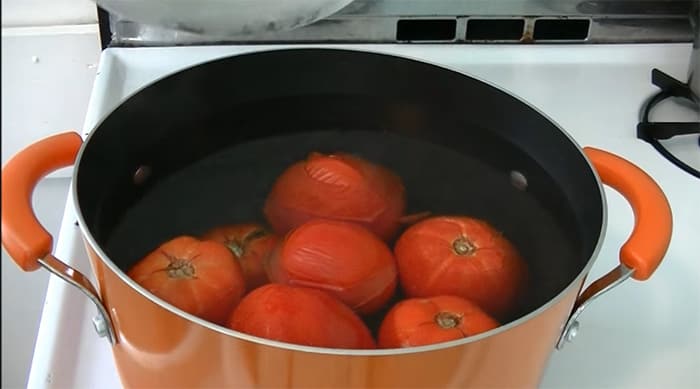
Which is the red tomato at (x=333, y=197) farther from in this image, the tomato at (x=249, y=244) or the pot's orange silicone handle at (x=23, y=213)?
the pot's orange silicone handle at (x=23, y=213)

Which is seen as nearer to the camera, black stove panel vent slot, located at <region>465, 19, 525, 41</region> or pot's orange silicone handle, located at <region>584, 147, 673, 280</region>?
pot's orange silicone handle, located at <region>584, 147, 673, 280</region>

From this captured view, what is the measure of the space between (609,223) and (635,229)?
19cm

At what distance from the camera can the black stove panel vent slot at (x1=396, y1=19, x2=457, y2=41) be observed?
813 mm

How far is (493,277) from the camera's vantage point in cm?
54

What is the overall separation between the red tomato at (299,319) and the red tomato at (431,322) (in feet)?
0.04

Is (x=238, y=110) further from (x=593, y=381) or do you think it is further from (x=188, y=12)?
(x=593, y=381)

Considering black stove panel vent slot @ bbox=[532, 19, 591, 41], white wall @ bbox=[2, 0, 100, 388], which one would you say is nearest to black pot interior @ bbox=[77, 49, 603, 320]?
white wall @ bbox=[2, 0, 100, 388]

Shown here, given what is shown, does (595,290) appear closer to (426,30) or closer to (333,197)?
(333,197)

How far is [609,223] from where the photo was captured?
27.4 inches

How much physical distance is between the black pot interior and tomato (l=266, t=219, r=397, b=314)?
0.06 m

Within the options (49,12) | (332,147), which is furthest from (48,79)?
(332,147)

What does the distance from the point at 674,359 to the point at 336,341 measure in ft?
0.84

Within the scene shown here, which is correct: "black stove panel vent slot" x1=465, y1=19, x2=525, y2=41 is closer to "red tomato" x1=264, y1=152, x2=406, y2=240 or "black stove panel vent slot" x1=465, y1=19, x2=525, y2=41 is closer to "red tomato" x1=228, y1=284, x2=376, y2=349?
"red tomato" x1=264, y1=152, x2=406, y2=240

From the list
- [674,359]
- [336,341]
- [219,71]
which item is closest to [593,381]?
[674,359]
